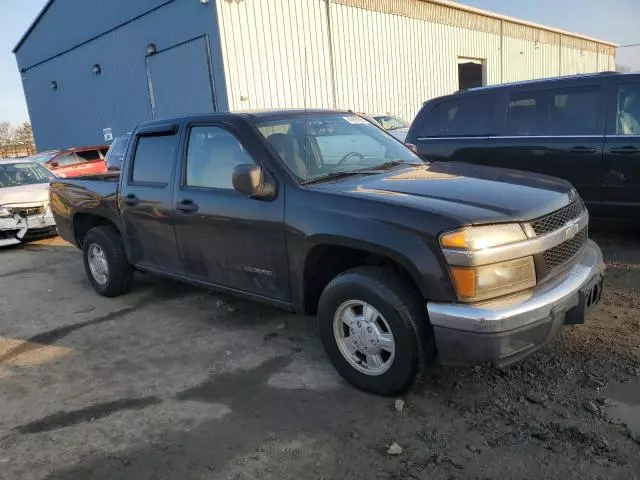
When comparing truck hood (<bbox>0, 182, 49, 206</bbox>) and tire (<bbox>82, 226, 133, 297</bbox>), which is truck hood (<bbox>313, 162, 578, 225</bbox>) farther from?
truck hood (<bbox>0, 182, 49, 206</bbox>)

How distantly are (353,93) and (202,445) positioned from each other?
16.9 m

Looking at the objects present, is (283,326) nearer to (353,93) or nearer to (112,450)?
(112,450)

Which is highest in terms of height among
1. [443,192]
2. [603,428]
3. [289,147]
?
[289,147]

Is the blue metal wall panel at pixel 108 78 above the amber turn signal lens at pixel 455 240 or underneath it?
above

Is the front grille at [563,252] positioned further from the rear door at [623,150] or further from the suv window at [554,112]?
the suv window at [554,112]

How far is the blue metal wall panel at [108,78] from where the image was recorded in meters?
15.7

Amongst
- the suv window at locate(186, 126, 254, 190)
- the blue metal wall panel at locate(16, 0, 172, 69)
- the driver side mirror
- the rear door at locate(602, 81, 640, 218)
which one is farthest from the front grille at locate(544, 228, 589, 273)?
the blue metal wall panel at locate(16, 0, 172, 69)

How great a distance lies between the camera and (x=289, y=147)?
12.6 ft

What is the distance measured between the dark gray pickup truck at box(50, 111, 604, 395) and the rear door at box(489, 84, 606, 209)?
226 cm

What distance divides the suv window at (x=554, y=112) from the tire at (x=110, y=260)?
4.49 meters

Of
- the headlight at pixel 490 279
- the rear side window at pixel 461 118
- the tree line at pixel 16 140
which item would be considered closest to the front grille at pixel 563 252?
the headlight at pixel 490 279

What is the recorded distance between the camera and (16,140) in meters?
48.7

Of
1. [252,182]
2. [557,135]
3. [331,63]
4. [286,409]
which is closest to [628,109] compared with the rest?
[557,135]

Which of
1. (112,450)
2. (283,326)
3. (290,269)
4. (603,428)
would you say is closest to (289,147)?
(290,269)
